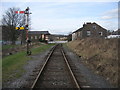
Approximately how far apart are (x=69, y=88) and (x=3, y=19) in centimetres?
4507

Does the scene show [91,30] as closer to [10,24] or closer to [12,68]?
[10,24]

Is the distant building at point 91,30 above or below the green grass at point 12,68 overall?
above

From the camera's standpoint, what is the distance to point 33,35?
8419cm

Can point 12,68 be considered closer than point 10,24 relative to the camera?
Yes

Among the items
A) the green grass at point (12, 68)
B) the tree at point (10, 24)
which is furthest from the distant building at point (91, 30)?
the green grass at point (12, 68)

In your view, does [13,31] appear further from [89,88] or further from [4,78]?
[89,88]

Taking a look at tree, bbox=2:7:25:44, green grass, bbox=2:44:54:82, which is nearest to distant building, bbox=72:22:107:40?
tree, bbox=2:7:25:44

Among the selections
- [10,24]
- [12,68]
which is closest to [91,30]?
[10,24]

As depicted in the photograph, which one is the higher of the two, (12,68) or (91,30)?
(91,30)

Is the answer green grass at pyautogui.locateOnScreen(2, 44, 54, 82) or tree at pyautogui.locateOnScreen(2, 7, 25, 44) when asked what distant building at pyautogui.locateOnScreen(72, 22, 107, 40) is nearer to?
tree at pyautogui.locateOnScreen(2, 7, 25, 44)

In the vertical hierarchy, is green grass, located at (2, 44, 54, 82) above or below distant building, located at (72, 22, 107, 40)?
below

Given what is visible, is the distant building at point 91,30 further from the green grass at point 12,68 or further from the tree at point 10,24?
the green grass at point 12,68

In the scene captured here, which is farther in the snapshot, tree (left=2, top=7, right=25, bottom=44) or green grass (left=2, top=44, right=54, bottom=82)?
tree (left=2, top=7, right=25, bottom=44)

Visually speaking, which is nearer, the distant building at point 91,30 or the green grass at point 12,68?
the green grass at point 12,68
